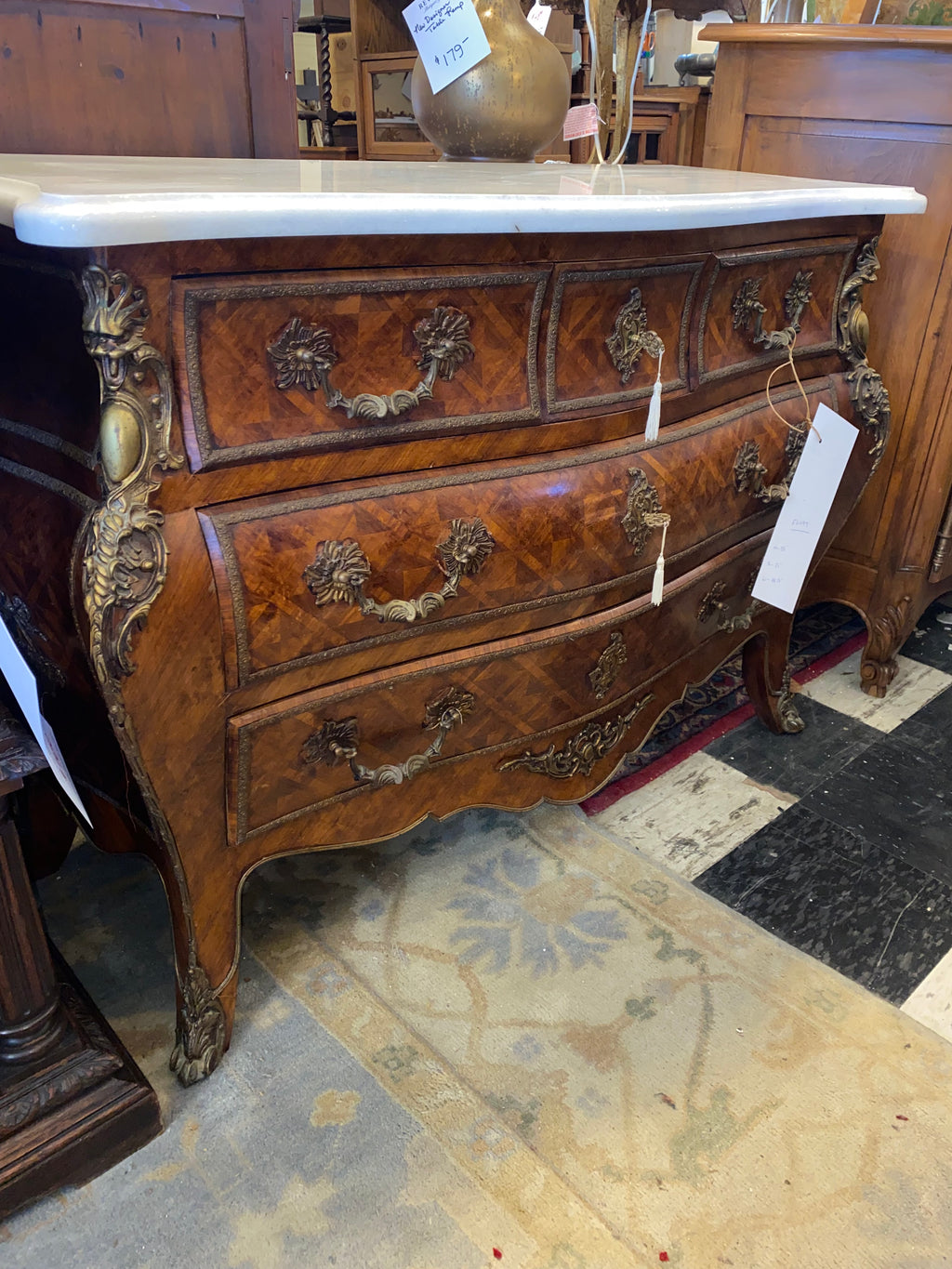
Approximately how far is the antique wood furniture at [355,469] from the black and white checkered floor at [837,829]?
327 millimetres

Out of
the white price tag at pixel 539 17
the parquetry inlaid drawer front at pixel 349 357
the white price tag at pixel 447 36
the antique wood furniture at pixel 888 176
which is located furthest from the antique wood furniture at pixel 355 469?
the antique wood furniture at pixel 888 176

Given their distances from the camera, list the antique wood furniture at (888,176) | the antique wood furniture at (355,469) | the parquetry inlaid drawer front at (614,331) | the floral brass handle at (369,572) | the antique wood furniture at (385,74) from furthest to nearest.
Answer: the antique wood furniture at (385,74)
the antique wood furniture at (888,176)
the parquetry inlaid drawer front at (614,331)
the floral brass handle at (369,572)
the antique wood furniture at (355,469)

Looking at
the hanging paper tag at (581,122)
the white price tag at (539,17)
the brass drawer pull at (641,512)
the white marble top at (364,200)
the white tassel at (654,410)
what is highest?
the white price tag at (539,17)

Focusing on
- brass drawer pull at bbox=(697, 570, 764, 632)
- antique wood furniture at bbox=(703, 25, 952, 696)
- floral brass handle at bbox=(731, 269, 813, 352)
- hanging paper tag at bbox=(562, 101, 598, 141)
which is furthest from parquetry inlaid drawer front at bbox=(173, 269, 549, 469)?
antique wood furniture at bbox=(703, 25, 952, 696)

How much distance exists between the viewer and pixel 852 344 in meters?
1.34

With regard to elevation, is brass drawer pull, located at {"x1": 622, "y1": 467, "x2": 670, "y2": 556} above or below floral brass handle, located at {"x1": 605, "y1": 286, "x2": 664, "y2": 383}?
below

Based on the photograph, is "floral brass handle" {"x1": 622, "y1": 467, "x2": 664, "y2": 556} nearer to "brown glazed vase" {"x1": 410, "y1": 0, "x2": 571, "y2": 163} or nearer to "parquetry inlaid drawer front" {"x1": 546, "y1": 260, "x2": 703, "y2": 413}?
"parquetry inlaid drawer front" {"x1": 546, "y1": 260, "x2": 703, "y2": 413}

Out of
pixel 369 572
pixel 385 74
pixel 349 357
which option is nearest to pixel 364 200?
pixel 349 357

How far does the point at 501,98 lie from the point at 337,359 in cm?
64

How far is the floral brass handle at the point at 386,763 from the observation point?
917 mm

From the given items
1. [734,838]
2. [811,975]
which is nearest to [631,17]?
[734,838]

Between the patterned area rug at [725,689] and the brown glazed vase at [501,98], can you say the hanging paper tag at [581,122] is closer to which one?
the brown glazed vase at [501,98]

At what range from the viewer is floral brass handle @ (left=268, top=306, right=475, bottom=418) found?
0.76 meters

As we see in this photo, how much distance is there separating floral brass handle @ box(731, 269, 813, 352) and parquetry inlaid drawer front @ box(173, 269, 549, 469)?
0.35m
